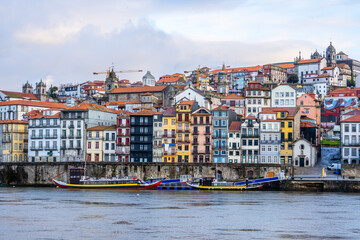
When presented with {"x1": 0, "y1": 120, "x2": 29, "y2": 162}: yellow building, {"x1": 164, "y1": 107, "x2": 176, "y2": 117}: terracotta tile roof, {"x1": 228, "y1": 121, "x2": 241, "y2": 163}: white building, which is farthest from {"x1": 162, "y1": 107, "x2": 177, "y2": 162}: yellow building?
{"x1": 0, "y1": 120, "x2": 29, "y2": 162}: yellow building

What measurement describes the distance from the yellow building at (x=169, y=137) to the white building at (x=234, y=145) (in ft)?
31.1

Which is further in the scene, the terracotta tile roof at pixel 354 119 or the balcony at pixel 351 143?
the terracotta tile roof at pixel 354 119

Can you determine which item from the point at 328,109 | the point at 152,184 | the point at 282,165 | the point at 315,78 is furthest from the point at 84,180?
the point at 315,78

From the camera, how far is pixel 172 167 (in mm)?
103625

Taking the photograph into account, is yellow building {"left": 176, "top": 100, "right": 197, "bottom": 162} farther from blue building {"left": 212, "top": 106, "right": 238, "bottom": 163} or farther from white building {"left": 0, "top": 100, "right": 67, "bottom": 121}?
white building {"left": 0, "top": 100, "right": 67, "bottom": 121}

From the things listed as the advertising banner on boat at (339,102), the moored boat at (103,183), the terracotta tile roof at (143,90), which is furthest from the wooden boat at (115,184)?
the advertising banner on boat at (339,102)

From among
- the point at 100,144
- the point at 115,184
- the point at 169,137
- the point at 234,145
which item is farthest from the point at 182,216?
the point at 100,144

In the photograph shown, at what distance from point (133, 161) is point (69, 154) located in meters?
12.1

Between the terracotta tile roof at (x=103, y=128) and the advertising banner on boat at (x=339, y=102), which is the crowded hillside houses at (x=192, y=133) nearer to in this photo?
the terracotta tile roof at (x=103, y=128)

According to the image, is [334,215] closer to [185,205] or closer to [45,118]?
[185,205]

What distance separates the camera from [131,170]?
344ft

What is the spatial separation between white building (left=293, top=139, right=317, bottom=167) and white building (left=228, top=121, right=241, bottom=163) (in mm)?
9105

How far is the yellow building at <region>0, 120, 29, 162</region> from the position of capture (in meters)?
121

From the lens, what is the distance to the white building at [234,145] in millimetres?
106312
